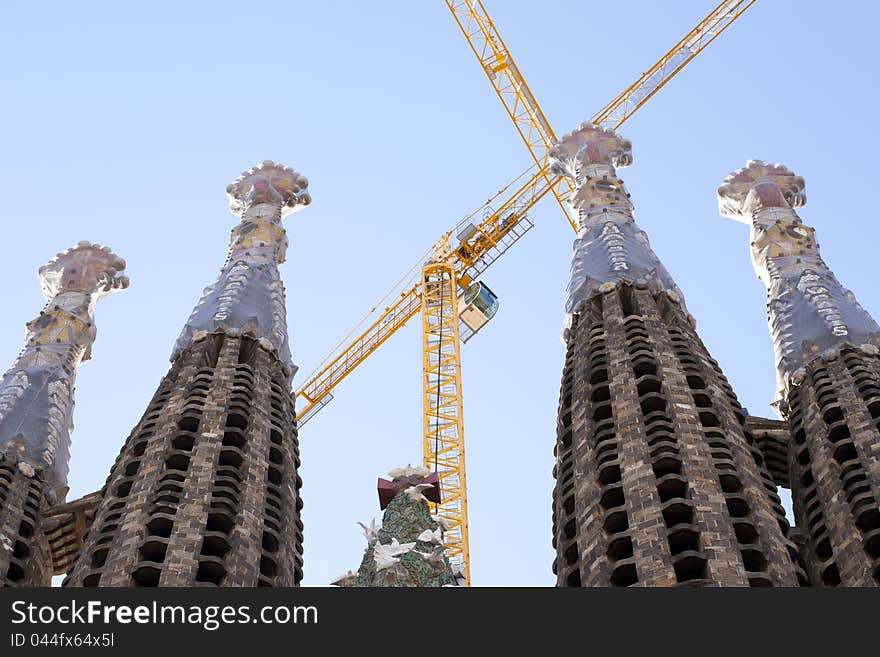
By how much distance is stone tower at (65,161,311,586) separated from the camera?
45125 millimetres

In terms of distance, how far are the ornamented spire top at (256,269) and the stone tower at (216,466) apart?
0.07 meters

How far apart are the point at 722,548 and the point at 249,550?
11.4 metres

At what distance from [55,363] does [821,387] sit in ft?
77.6

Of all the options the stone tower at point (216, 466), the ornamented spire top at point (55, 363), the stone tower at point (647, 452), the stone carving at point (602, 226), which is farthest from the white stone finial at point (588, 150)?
the ornamented spire top at point (55, 363)

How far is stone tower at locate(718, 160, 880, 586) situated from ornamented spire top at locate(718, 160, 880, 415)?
0.13 ft

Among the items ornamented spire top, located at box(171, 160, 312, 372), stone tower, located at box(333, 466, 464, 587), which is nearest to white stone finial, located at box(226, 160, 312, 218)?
ornamented spire top, located at box(171, 160, 312, 372)

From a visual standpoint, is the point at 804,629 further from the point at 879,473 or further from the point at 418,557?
the point at 879,473

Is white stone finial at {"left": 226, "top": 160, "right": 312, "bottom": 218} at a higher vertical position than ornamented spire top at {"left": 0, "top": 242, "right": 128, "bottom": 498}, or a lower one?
higher

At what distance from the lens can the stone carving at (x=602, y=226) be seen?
58.0 meters

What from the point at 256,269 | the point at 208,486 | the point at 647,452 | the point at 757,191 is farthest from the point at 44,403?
the point at 757,191

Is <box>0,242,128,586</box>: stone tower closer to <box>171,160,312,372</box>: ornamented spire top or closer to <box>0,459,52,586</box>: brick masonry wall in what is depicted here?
<box>0,459,52,586</box>: brick masonry wall

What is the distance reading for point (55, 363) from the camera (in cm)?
6047

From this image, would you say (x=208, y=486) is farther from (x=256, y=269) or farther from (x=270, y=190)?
(x=270, y=190)

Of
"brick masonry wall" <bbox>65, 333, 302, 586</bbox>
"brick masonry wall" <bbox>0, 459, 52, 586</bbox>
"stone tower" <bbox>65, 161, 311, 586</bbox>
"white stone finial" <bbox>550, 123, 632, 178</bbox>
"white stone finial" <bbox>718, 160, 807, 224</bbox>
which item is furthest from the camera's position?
"white stone finial" <bbox>550, 123, 632, 178</bbox>
